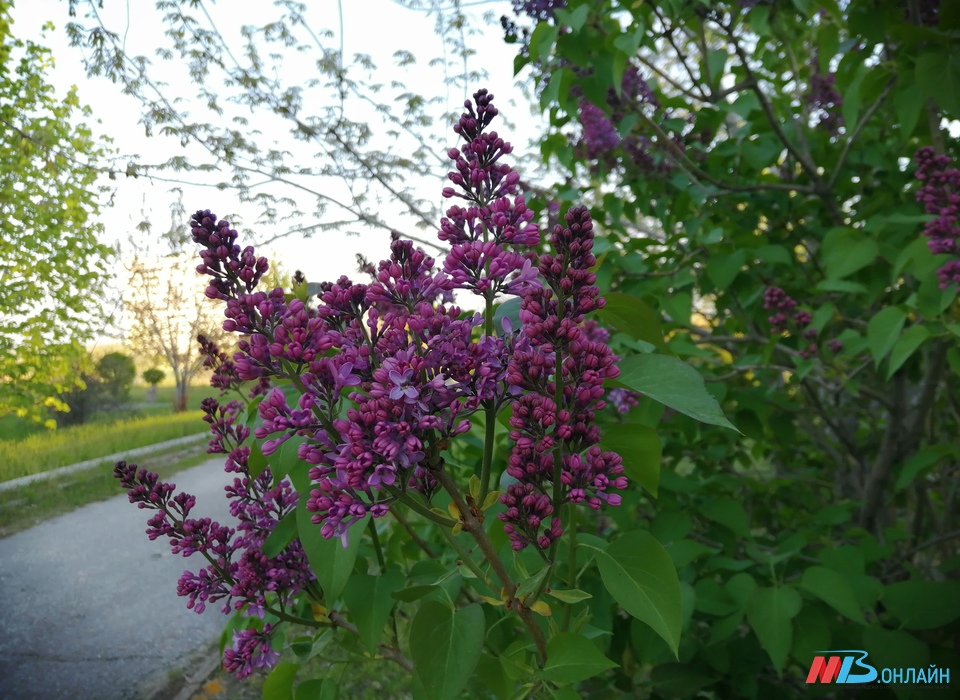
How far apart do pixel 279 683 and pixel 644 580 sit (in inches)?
17.1

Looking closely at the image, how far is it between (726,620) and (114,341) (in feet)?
5.27

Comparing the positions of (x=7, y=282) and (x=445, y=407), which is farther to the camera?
(x=7, y=282)

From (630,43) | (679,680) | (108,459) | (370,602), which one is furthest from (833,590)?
(108,459)

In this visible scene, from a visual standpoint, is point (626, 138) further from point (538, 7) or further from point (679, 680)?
point (679, 680)

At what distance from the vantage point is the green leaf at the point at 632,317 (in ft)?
1.55

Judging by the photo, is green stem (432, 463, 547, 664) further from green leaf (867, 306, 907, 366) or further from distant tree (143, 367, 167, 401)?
distant tree (143, 367, 167, 401)

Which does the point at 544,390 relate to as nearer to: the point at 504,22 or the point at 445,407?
the point at 445,407

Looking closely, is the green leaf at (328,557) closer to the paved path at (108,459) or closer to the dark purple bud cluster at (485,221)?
the dark purple bud cluster at (485,221)

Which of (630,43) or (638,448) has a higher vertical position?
(630,43)

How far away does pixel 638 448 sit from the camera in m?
0.46

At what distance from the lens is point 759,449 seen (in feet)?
4.78

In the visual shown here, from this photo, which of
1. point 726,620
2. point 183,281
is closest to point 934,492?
point 726,620

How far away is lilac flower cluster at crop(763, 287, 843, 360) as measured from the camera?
1162 millimetres

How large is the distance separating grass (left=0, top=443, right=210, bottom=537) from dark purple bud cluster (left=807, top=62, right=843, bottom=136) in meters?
2.06
